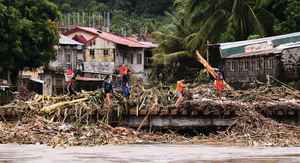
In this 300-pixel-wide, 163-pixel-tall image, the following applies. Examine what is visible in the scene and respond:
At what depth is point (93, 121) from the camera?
27.7 m

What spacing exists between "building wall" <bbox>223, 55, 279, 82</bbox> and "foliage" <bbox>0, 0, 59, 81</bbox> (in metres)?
15.6


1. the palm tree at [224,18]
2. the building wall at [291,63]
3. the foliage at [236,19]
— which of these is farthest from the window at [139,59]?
the building wall at [291,63]

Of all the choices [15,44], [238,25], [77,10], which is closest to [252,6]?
[238,25]

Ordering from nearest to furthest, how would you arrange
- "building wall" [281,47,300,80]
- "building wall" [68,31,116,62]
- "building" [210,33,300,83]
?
"building wall" [281,47,300,80]
"building" [210,33,300,83]
"building wall" [68,31,116,62]

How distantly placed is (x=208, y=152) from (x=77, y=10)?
2979 inches

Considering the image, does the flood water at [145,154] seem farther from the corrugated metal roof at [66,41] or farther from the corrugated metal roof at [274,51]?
the corrugated metal roof at [66,41]

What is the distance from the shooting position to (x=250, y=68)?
37938mm

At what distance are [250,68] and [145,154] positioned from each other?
1910 centimetres

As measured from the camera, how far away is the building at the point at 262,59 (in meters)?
35.1

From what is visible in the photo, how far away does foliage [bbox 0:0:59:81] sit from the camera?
48.7 metres

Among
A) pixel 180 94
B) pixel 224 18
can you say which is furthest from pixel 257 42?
pixel 224 18

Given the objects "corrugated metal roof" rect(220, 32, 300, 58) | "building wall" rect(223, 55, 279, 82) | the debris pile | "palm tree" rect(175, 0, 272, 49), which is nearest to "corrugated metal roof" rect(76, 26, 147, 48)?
"palm tree" rect(175, 0, 272, 49)

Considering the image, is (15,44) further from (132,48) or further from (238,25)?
(132,48)

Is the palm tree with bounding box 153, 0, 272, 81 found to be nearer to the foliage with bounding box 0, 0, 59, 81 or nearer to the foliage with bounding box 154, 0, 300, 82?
the foliage with bounding box 154, 0, 300, 82
